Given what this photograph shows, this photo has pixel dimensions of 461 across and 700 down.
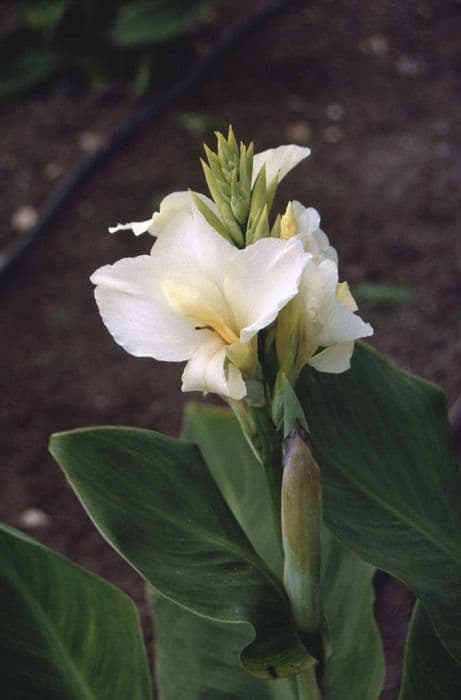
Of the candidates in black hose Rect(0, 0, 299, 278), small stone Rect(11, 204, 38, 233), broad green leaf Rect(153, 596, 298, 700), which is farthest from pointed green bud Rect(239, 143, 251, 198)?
small stone Rect(11, 204, 38, 233)

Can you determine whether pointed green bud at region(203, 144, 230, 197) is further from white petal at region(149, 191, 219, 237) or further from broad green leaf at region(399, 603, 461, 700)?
broad green leaf at region(399, 603, 461, 700)

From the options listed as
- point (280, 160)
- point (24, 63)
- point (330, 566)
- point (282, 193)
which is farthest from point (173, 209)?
point (24, 63)

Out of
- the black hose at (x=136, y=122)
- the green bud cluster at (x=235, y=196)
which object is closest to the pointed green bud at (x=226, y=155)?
the green bud cluster at (x=235, y=196)

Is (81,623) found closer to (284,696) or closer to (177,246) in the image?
(284,696)

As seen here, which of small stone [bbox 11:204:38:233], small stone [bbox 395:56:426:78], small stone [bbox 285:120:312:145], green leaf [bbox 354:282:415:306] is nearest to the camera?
green leaf [bbox 354:282:415:306]

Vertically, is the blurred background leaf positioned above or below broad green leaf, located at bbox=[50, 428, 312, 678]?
above

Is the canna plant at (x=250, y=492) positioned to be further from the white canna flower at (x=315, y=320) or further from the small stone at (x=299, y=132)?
the small stone at (x=299, y=132)

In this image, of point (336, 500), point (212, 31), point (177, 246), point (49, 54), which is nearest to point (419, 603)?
point (336, 500)

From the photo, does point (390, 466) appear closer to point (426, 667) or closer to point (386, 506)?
point (386, 506)
